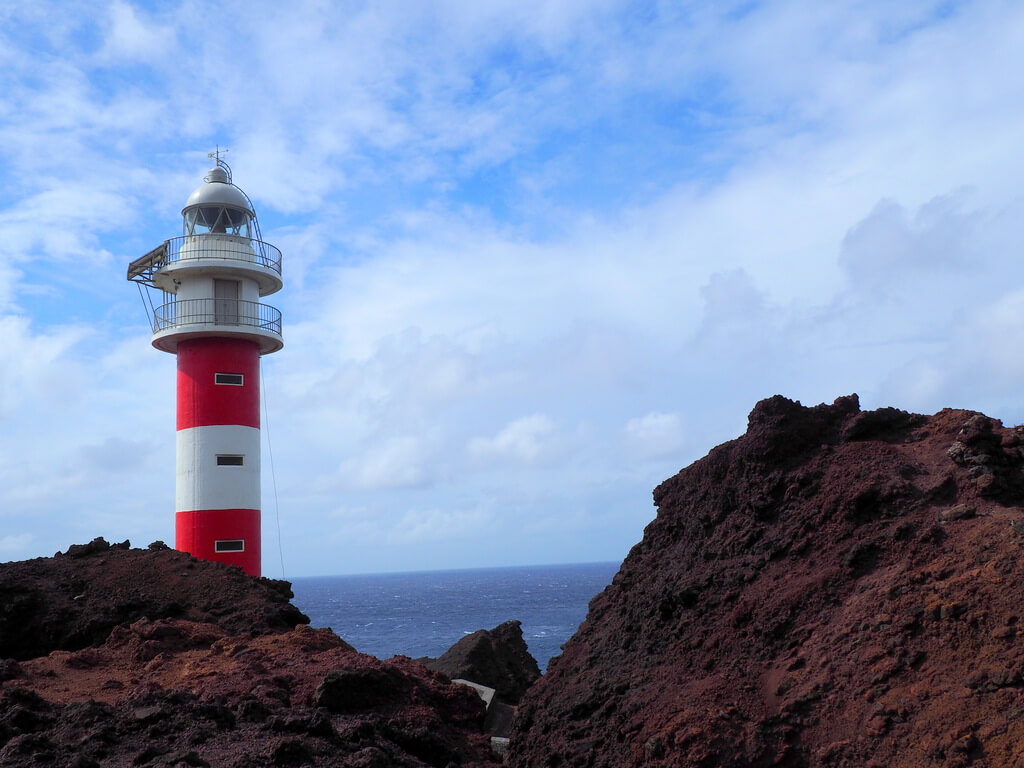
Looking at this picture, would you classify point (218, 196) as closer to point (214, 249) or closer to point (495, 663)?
point (214, 249)

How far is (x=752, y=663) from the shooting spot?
6.41 meters

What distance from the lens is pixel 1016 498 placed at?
659cm

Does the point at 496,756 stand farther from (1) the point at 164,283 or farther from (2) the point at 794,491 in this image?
(1) the point at 164,283

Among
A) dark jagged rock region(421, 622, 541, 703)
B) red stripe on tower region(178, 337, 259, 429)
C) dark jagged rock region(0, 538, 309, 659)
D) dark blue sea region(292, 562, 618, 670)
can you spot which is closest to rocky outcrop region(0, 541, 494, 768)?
dark jagged rock region(0, 538, 309, 659)

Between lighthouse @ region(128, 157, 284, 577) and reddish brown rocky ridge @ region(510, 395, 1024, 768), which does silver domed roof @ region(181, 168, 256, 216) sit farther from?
reddish brown rocky ridge @ region(510, 395, 1024, 768)

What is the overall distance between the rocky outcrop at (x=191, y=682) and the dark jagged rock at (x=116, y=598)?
2 cm

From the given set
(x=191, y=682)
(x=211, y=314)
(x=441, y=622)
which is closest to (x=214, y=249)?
Result: (x=211, y=314)

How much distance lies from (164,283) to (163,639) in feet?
41.3

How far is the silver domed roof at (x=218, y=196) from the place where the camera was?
71.7 ft

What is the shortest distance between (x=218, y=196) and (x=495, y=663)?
13.5 m

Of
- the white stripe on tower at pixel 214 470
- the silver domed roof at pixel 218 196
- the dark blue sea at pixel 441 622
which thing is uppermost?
the silver domed roof at pixel 218 196

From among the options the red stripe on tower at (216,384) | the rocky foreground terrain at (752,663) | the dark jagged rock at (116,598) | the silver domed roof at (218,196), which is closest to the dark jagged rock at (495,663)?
the dark jagged rock at (116,598)

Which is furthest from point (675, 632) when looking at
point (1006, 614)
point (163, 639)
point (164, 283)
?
point (164, 283)

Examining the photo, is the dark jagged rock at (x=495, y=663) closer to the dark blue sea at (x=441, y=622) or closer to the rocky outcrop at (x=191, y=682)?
the rocky outcrop at (x=191, y=682)
